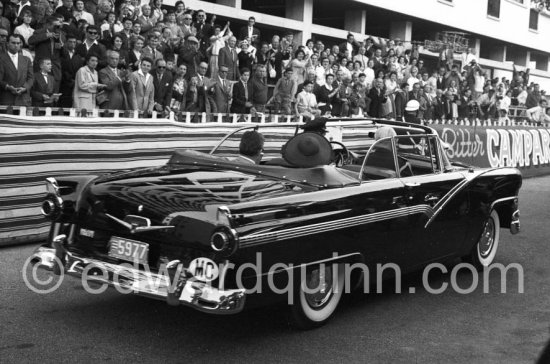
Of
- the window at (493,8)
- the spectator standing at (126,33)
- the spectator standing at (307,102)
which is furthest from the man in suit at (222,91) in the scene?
the window at (493,8)

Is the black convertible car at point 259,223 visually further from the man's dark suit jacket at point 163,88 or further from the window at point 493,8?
the window at point 493,8

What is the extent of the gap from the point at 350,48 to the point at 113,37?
30.5 ft

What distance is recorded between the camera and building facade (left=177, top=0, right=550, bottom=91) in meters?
26.8

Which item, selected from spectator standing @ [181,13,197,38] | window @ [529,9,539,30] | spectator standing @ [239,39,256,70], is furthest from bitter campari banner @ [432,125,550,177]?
window @ [529,9,539,30]

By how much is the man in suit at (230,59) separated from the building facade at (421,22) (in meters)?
6.28

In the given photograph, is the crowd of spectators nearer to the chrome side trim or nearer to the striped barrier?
the striped barrier

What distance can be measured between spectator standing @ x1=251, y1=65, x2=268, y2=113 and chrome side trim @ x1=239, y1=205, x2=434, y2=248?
26.7ft

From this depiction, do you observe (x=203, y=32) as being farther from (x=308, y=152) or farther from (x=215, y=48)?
(x=308, y=152)

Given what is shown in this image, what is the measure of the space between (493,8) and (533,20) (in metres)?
6.20

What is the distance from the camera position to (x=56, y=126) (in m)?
7.87

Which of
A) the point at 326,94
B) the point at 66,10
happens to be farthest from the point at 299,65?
the point at 66,10

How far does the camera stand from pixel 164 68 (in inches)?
464

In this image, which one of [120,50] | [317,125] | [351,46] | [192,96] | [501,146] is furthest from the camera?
[351,46]

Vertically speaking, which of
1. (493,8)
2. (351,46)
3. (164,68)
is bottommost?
(164,68)
